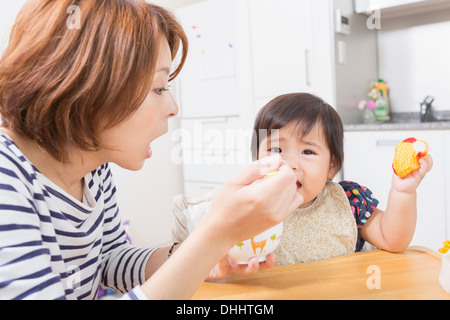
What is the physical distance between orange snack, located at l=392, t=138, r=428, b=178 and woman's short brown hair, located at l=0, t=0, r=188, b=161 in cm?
37

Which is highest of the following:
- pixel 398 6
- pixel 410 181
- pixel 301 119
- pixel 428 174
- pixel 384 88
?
pixel 398 6

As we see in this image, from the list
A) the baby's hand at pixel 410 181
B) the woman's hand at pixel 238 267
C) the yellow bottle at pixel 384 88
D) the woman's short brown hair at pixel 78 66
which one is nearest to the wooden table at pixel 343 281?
the woman's hand at pixel 238 267

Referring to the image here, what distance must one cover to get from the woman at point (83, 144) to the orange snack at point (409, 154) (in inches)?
8.6

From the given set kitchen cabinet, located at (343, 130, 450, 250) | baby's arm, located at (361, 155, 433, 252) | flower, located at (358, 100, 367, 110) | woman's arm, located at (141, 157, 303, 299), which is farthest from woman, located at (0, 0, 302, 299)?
flower, located at (358, 100, 367, 110)

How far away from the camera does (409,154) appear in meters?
0.55

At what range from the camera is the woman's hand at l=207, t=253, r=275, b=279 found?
19.1 inches

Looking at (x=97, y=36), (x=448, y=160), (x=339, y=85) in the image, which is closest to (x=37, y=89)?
(x=97, y=36)

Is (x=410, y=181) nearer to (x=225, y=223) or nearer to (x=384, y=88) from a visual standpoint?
(x=225, y=223)

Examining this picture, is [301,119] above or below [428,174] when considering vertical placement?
above

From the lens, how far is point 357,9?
1728mm

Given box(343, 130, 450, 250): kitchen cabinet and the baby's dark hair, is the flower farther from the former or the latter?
the baby's dark hair

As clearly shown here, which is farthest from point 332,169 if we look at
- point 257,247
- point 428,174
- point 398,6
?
point 398,6

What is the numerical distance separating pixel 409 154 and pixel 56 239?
0.51 meters

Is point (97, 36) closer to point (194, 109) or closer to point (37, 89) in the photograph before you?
point (37, 89)
